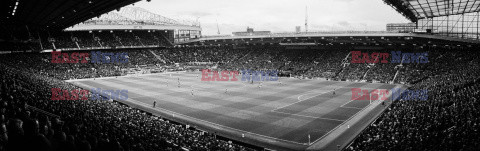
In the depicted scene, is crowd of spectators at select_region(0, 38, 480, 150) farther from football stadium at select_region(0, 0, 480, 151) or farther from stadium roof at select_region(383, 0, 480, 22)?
stadium roof at select_region(383, 0, 480, 22)

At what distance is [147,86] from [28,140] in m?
48.3

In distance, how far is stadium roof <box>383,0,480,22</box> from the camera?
37.9 metres

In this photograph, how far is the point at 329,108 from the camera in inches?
1300

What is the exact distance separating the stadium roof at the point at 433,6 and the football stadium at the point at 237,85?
0.23 metres

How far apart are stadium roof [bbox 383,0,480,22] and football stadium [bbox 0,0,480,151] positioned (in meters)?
0.23

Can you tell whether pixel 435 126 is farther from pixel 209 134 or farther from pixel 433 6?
pixel 433 6

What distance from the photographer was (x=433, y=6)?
41.3 metres

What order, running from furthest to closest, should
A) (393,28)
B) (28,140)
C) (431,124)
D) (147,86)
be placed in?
(393,28), (147,86), (431,124), (28,140)

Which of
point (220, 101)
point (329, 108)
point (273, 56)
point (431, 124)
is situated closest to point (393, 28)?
point (273, 56)

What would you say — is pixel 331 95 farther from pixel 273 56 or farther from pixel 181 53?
Answer: pixel 181 53

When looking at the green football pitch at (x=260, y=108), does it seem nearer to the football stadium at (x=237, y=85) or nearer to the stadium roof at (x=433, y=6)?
the football stadium at (x=237, y=85)

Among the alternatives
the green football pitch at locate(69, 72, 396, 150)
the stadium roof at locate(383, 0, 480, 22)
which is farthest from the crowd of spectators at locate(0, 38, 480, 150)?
the stadium roof at locate(383, 0, 480, 22)

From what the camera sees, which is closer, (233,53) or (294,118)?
(294,118)

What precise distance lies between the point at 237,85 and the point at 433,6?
30.4 metres
